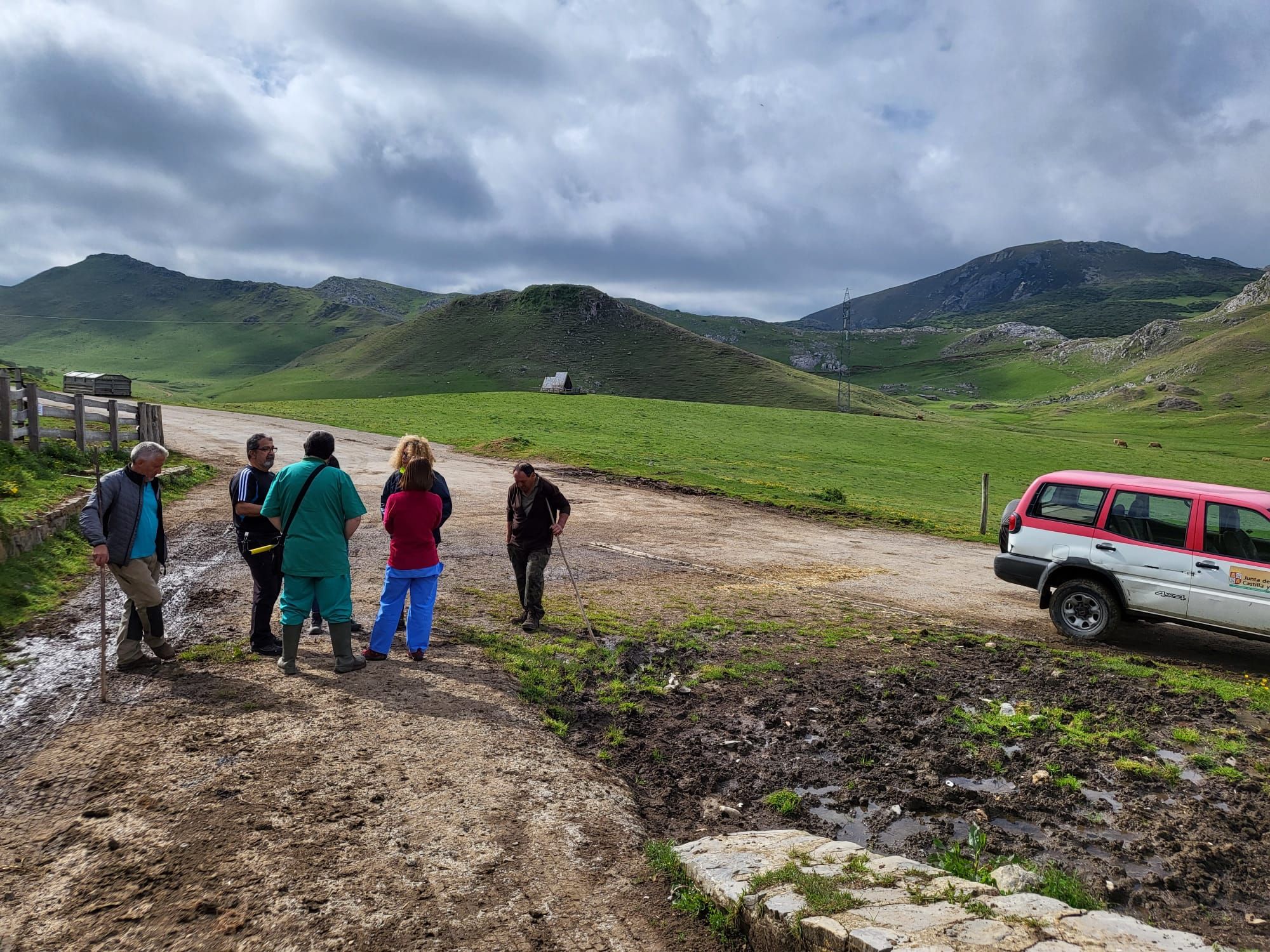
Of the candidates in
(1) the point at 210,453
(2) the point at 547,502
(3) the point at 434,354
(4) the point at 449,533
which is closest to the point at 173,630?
(2) the point at 547,502

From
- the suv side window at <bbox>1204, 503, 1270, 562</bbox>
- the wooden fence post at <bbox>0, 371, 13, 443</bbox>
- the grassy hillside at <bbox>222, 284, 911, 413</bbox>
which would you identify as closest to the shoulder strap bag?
the suv side window at <bbox>1204, 503, 1270, 562</bbox>

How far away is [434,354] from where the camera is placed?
17412cm

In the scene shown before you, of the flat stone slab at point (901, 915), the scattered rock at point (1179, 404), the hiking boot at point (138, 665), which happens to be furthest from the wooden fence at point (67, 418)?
the scattered rock at point (1179, 404)

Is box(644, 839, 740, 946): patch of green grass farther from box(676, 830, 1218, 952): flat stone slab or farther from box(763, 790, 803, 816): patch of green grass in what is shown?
box(763, 790, 803, 816): patch of green grass

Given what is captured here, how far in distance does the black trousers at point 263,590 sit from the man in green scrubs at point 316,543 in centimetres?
66

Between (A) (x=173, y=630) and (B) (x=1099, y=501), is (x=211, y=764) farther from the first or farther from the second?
(B) (x=1099, y=501)

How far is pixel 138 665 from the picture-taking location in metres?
7.49

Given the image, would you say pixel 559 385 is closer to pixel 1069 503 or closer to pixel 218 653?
pixel 1069 503

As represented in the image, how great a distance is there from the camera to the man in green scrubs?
7410mm

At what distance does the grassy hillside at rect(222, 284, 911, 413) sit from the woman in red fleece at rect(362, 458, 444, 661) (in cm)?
12047

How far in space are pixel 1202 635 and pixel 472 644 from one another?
11.5 meters

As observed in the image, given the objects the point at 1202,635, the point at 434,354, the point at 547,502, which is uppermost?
the point at 434,354

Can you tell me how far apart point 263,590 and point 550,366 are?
160 meters

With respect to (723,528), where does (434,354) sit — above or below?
above
